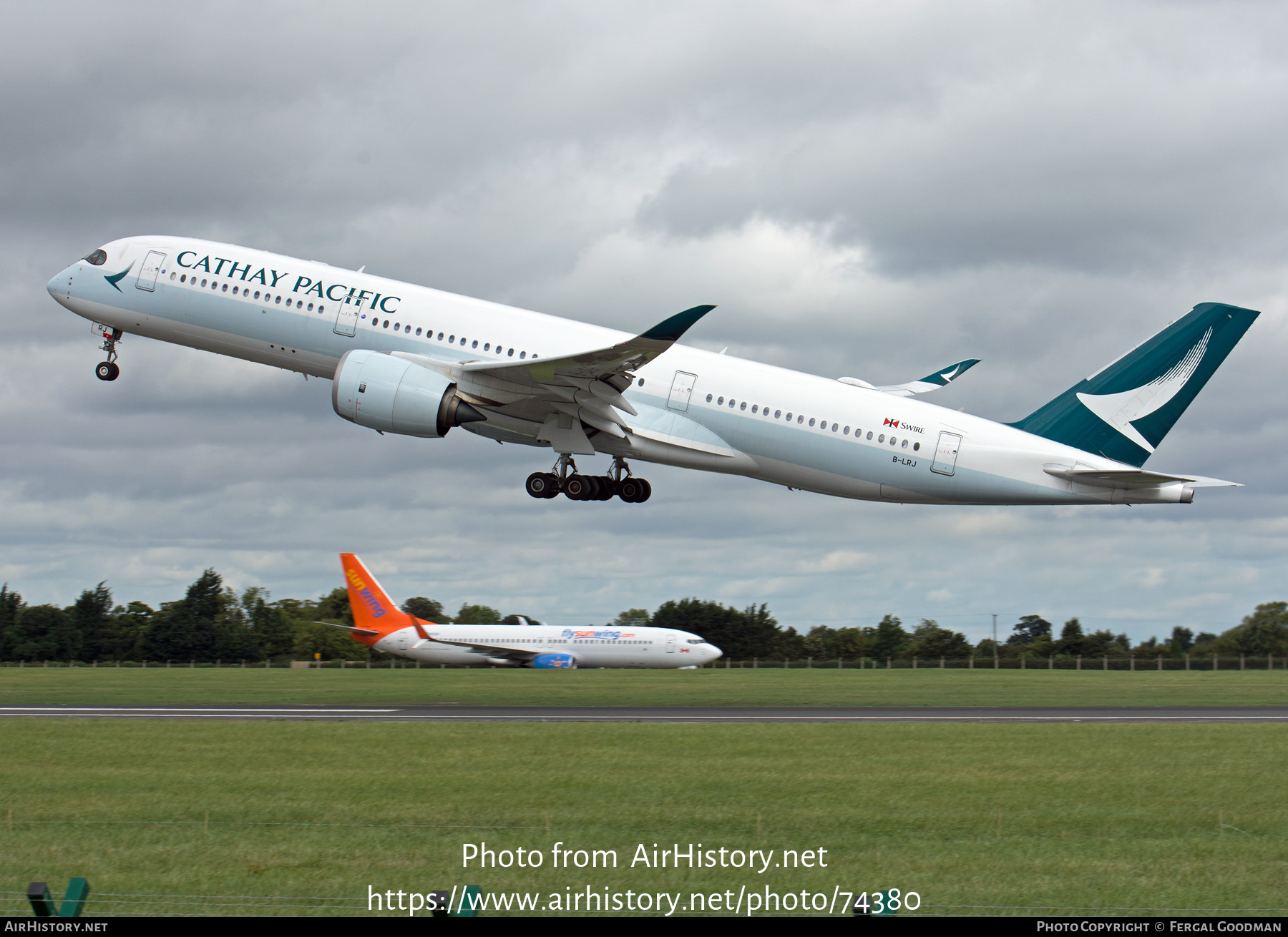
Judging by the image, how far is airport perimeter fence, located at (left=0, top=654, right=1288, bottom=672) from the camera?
10850cm

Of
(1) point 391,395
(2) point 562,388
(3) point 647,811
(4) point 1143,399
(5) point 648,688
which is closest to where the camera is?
(3) point 647,811

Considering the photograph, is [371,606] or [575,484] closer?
[575,484]

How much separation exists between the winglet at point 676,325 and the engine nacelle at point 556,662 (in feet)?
212

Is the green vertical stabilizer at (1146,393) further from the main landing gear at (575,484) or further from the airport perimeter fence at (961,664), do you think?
the airport perimeter fence at (961,664)

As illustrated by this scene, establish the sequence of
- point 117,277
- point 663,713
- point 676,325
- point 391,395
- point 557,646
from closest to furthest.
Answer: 1. point 676,325
2. point 391,395
3. point 117,277
4. point 663,713
5. point 557,646

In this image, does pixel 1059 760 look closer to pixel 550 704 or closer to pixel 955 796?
pixel 955 796

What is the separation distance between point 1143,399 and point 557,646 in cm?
6408

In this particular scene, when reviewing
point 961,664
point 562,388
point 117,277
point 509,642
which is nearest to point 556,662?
point 509,642

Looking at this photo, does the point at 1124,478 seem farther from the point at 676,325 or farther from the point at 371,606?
the point at 371,606

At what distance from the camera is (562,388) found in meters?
40.0

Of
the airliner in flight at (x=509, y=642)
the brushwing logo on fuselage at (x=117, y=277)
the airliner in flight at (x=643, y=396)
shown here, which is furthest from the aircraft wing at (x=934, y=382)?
the airliner in flight at (x=509, y=642)

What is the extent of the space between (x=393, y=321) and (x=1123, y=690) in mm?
46219

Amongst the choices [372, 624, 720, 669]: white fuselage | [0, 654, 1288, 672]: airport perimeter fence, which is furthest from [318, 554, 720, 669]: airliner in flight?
[0, 654, 1288, 672]: airport perimeter fence

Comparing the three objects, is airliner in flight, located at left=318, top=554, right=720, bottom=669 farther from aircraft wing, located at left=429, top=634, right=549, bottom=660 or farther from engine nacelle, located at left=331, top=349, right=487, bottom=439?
engine nacelle, located at left=331, top=349, right=487, bottom=439
